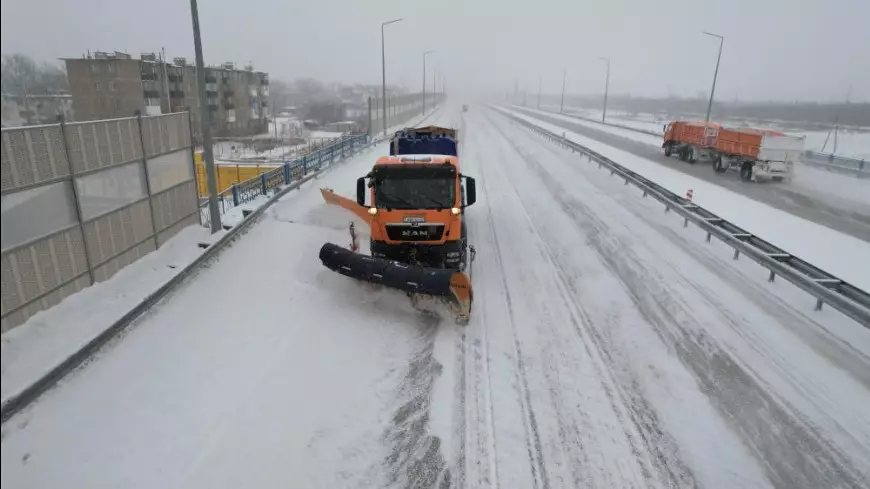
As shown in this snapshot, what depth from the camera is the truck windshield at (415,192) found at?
10000 mm

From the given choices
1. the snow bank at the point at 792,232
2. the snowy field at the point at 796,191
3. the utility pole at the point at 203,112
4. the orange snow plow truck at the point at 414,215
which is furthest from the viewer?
the snowy field at the point at 796,191

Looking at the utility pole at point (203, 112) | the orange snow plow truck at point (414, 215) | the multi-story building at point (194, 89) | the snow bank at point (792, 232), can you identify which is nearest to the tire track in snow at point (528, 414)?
the orange snow plow truck at point (414, 215)

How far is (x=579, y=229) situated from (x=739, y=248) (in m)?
4.35

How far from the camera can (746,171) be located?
2530 cm

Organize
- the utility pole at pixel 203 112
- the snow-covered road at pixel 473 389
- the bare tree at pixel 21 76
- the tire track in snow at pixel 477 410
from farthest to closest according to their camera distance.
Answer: the utility pole at pixel 203 112
the tire track in snow at pixel 477 410
the snow-covered road at pixel 473 389
the bare tree at pixel 21 76

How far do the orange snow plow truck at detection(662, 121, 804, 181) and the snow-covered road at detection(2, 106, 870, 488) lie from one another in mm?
15831

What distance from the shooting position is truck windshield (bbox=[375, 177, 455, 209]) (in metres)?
10.0

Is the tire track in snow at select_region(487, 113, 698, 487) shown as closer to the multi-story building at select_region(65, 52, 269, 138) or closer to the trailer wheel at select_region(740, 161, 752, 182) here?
the multi-story building at select_region(65, 52, 269, 138)

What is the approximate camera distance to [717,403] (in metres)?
6.82

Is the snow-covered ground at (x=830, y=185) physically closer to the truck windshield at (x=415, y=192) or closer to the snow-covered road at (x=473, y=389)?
the snow-covered road at (x=473, y=389)

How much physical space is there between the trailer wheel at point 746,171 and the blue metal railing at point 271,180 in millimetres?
20904

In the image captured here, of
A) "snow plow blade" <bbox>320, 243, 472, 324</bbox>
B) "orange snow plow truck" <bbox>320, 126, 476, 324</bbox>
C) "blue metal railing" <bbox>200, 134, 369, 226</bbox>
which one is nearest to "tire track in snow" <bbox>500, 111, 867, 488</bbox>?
"snow plow blade" <bbox>320, 243, 472, 324</bbox>

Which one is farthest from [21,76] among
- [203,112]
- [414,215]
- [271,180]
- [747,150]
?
[747,150]

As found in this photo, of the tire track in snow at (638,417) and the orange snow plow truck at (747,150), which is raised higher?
the orange snow plow truck at (747,150)
